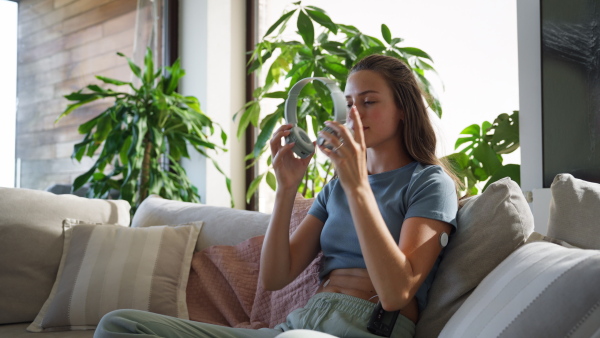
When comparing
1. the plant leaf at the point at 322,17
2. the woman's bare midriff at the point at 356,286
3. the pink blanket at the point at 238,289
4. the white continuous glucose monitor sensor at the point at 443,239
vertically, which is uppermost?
the plant leaf at the point at 322,17

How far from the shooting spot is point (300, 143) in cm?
162

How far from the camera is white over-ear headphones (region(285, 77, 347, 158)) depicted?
58.7 inches

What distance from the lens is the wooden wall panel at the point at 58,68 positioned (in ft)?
11.6

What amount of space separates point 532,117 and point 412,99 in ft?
2.25

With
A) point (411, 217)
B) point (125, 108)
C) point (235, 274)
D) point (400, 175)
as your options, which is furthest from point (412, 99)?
point (125, 108)

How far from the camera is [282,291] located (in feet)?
6.31

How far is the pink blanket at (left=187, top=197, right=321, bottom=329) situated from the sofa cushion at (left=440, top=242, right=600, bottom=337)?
0.74 meters

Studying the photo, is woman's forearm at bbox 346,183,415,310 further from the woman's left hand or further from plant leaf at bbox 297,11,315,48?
plant leaf at bbox 297,11,315,48

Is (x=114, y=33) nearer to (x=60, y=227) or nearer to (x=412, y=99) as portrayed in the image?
(x=60, y=227)

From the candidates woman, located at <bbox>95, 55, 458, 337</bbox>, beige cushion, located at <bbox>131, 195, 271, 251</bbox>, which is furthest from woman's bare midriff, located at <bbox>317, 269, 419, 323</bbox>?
beige cushion, located at <bbox>131, 195, 271, 251</bbox>

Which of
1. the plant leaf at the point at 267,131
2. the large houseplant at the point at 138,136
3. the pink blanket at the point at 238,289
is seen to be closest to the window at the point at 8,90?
the large houseplant at the point at 138,136

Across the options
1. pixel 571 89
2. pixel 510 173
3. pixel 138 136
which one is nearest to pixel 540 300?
pixel 571 89

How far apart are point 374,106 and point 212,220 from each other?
3.09 feet

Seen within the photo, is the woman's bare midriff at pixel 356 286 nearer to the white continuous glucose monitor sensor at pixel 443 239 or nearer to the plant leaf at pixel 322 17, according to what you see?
the white continuous glucose monitor sensor at pixel 443 239
